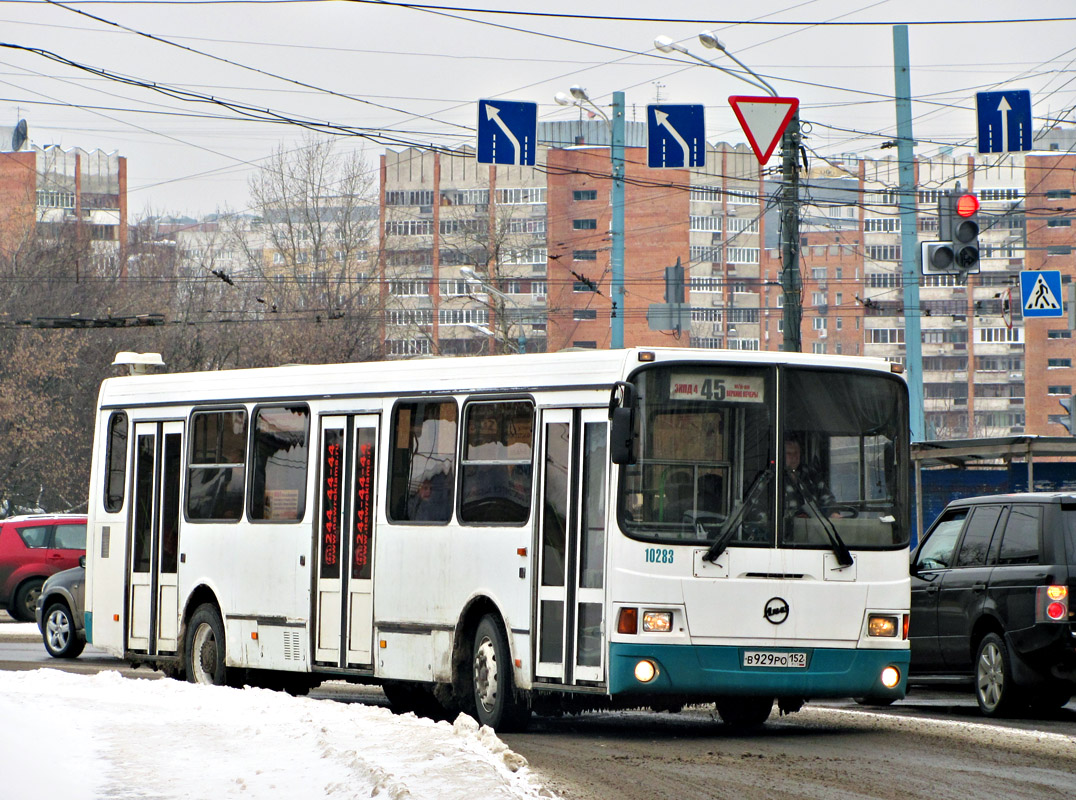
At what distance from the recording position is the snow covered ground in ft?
25.7

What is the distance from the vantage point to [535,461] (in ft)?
39.4

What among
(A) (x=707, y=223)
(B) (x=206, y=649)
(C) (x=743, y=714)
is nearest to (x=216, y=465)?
(B) (x=206, y=649)

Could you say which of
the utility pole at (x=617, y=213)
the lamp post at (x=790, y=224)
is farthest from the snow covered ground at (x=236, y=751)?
the utility pole at (x=617, y=213)

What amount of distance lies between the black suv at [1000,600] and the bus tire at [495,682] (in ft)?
12.6

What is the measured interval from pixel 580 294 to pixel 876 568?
4261 inches

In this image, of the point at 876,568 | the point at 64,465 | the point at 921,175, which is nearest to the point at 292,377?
the point at 876,568

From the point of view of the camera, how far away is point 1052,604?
12.9 m

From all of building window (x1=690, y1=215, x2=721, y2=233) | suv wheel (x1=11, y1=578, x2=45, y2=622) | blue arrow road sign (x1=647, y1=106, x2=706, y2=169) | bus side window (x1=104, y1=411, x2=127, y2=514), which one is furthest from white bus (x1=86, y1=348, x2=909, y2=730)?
building window (x1=690, y1=215, x2=721, y2=233)

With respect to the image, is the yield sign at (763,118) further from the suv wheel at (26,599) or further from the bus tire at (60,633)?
the suv wheel at (26,599)

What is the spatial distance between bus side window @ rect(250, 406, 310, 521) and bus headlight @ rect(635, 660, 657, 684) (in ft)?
14.2

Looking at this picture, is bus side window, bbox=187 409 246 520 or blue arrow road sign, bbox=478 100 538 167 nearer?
bus side window, bbox=187 409 246 520

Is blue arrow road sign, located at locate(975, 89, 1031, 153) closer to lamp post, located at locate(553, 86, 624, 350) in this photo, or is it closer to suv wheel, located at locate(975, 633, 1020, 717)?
lamp post, located at locate(553, 86, 624, 350)

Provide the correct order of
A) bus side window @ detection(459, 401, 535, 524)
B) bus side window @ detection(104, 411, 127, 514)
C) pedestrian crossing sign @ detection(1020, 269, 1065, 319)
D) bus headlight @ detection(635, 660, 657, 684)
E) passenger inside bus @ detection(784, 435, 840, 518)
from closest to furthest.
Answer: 1. bus headlight @ detection(635, 660, 657, 684)
2. passenger inside bus @ detection(784, 435, 840, 518)
3. bus side window @ detection(459, 401, 535, 524)
4. bus side window @ detection(104, 411, 127, 514)
5. pedestrian crossing sign @ detection(1020, 269, 1065, 319)

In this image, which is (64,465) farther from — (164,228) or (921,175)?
(164,228)
